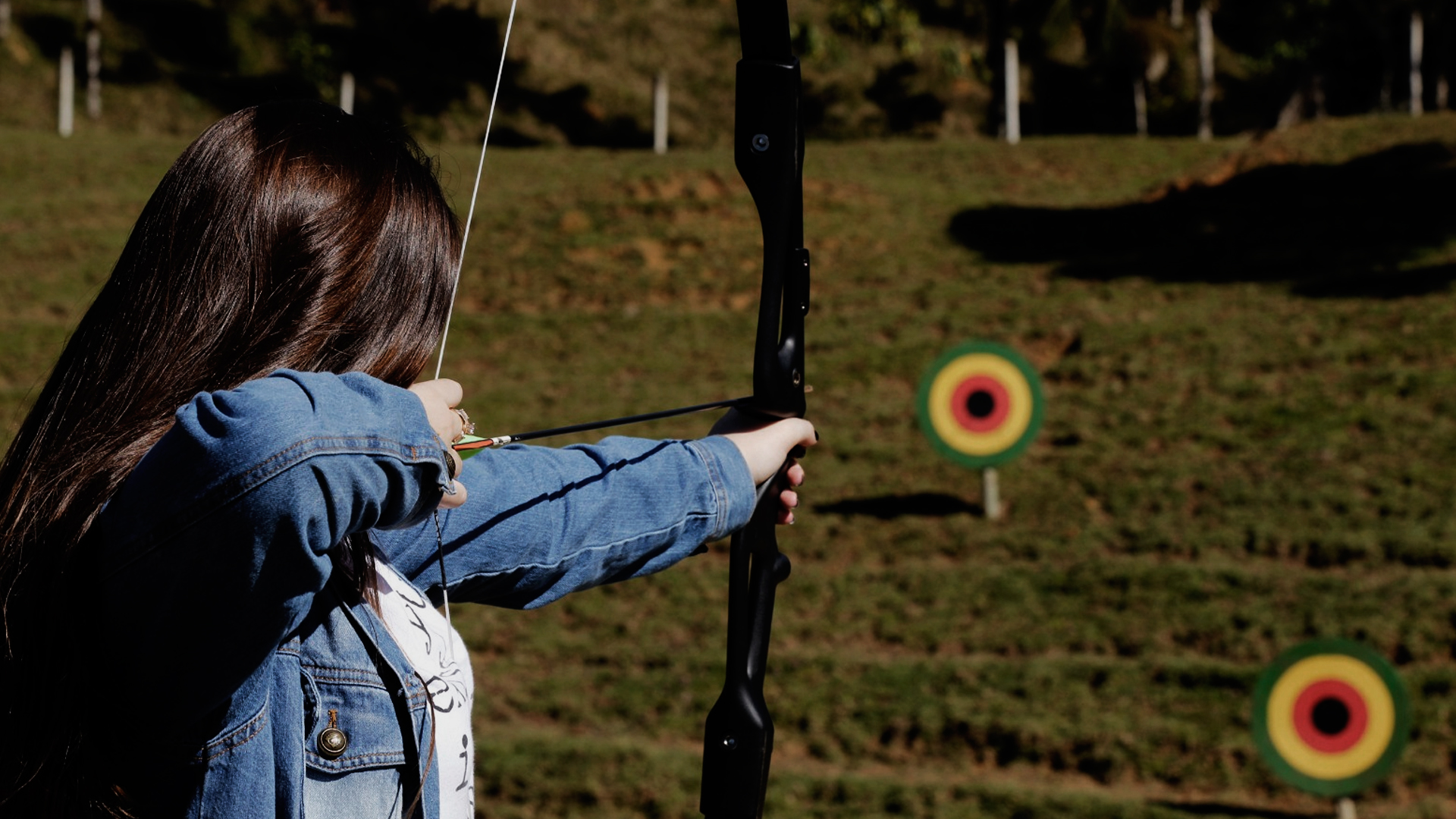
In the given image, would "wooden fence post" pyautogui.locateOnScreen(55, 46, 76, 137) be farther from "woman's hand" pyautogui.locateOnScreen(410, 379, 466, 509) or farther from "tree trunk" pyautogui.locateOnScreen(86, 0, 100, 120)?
"woman's hand" pyautogui.locateOnScreen(410, 379, 466, 509)

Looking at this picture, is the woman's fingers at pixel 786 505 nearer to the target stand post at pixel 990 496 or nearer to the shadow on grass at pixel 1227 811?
the shadow on grass at pixel 1227 811

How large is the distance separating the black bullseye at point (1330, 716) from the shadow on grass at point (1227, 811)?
0.29 metres

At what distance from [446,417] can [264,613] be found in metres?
0.18

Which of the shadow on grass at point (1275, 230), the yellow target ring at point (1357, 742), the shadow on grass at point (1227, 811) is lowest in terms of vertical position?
the shadow on grass at point (1227, 811)

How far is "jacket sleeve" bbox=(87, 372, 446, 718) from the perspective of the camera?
0.68m

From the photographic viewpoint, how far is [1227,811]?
368 centimetres

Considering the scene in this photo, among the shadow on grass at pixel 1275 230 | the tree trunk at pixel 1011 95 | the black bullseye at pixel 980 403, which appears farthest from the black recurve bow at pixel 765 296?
the tree trunk at pixel 1011 95

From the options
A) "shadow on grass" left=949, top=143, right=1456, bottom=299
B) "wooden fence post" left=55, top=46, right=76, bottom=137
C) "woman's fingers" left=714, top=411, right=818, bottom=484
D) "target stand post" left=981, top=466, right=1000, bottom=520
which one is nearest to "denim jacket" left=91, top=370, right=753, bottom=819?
"woman's fingers" left=714, top=411, right=818, bottom=484

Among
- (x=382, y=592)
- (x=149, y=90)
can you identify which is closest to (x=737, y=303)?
(x=382, y=592)

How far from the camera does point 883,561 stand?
5.23 m

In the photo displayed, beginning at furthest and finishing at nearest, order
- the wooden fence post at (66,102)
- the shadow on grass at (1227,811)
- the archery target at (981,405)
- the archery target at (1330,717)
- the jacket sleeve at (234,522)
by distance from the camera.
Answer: the wooden fence post at (66,102) < the archery target at (981,405) < the shadow on grass at (1227,811) < the archery target at (1330,717) < the jacket sleeve at (234,522)

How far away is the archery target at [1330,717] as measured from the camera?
3.53m

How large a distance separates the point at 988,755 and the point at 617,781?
115cm

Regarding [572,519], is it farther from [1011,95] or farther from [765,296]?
[1011,95]
